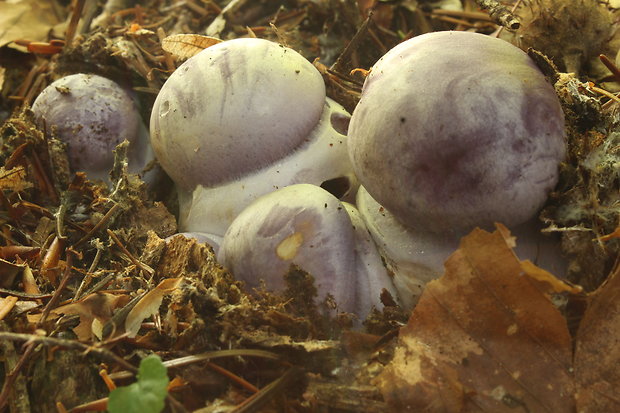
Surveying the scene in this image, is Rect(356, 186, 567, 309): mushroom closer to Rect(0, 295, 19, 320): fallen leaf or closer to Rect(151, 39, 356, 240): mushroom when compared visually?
Rect(151, 39, 356, 240): mushroom

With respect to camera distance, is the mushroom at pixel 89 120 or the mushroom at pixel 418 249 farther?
the mushroom at pixel 89 120

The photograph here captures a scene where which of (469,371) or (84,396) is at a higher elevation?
(469,371)

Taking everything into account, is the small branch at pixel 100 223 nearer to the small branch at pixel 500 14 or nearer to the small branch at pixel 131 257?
the small branch at pixel 131 257

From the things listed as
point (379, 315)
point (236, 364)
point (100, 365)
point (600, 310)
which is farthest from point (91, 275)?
point (600, 310)

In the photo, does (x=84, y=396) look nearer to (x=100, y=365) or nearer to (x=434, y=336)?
(x=100, y=365)

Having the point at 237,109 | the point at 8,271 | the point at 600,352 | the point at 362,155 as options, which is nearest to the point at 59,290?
the point at 8,271

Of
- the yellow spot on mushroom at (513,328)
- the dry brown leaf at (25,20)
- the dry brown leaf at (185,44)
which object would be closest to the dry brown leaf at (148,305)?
the yellow spot on mushroom at (513,328)

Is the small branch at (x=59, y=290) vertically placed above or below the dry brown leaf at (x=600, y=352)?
below

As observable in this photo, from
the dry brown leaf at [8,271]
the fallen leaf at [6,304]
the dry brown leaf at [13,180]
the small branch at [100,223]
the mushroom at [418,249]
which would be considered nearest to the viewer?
the mushroom at [418,249]
